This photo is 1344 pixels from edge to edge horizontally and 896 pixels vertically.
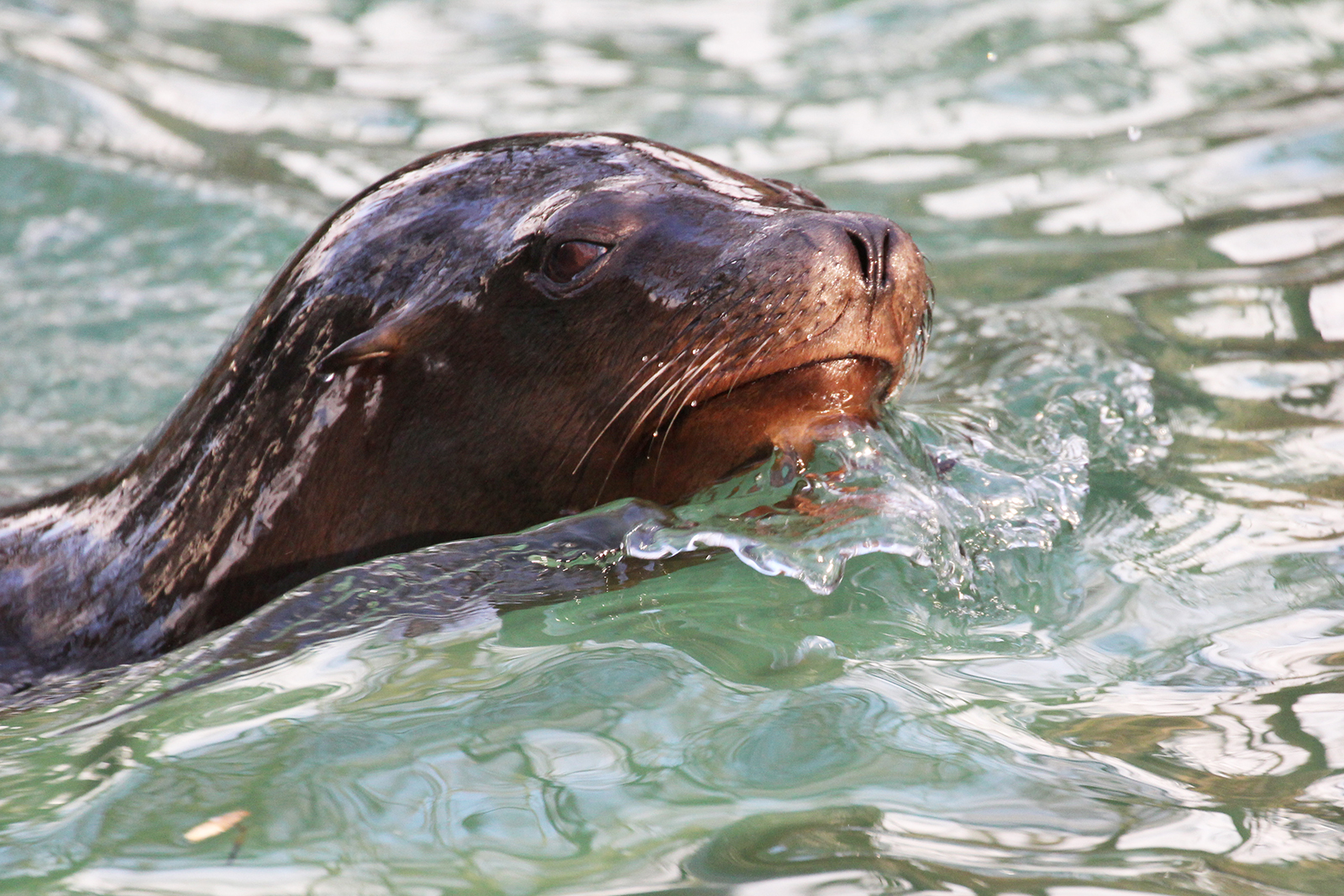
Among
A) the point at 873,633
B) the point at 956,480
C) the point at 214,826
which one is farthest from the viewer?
the point at 956,480

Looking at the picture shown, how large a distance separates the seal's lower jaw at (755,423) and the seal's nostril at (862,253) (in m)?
0.18

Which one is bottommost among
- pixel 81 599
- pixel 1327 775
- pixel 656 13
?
pixel 1327 775

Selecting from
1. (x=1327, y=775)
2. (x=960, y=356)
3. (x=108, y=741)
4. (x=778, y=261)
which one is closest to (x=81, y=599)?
(x=108, y=741)

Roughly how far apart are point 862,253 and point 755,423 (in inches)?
15.4

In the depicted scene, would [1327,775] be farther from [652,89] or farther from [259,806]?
[652,89]

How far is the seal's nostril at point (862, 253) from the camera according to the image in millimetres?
3018

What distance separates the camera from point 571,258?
10.4 ft

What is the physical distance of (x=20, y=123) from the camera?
7.79m

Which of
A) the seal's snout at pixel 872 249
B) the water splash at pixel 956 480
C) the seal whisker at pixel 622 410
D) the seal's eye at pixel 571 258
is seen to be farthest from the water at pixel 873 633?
the seal's eye at pixel 571 258

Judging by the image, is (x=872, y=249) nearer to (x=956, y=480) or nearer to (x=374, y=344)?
(x=956, y=480)

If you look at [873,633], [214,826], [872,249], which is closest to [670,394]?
[872,249]

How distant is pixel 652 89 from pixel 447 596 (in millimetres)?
5683

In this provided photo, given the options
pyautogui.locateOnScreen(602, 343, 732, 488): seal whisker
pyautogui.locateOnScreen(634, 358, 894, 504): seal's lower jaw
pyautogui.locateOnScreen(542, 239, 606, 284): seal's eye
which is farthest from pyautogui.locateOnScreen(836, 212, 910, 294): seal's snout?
pyautogui.locateOnScreen(542, 239, 606, 284): seal's eye

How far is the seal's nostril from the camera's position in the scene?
3018 millimetres
